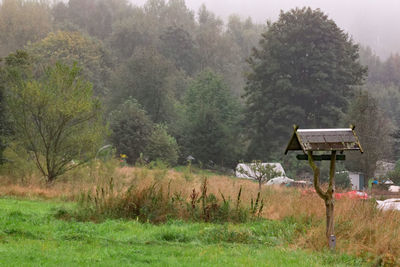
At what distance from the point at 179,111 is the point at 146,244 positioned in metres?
56.5

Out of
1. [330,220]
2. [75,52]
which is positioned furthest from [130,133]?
[330,220]

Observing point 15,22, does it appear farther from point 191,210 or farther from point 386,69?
point 386,69

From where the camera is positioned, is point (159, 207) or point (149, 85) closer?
point (159, 207)

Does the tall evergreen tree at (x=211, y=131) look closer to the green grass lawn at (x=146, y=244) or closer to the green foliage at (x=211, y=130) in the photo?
the green foliage at (x=211, y=130)

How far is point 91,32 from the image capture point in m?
96.8

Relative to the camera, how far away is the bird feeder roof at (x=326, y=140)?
902cm

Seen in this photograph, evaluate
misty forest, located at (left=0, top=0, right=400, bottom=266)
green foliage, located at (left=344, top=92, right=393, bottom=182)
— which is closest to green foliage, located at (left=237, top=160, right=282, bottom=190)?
misty forest, located at (left=0, top=0, right=400, bottom=266)

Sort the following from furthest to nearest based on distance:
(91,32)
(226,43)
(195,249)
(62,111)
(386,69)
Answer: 1. (386,69)
2. (91,32)
3. (226,43)
4. (62,111)
5. (195,249)

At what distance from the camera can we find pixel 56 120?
79.3 ft

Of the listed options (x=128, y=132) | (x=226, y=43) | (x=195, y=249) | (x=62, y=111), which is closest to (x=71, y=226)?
(x=195, y=249)

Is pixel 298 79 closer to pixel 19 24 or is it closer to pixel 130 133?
pixel 130 133

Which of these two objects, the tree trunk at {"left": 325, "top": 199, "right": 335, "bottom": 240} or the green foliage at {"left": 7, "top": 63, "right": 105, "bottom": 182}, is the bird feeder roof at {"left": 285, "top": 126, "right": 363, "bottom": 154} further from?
the green foliage at {"left": 7, "top": 63, "right": 105, "bottom": 182}

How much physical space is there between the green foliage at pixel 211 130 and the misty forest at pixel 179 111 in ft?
0.49

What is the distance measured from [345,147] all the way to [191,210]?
15.6 feet
